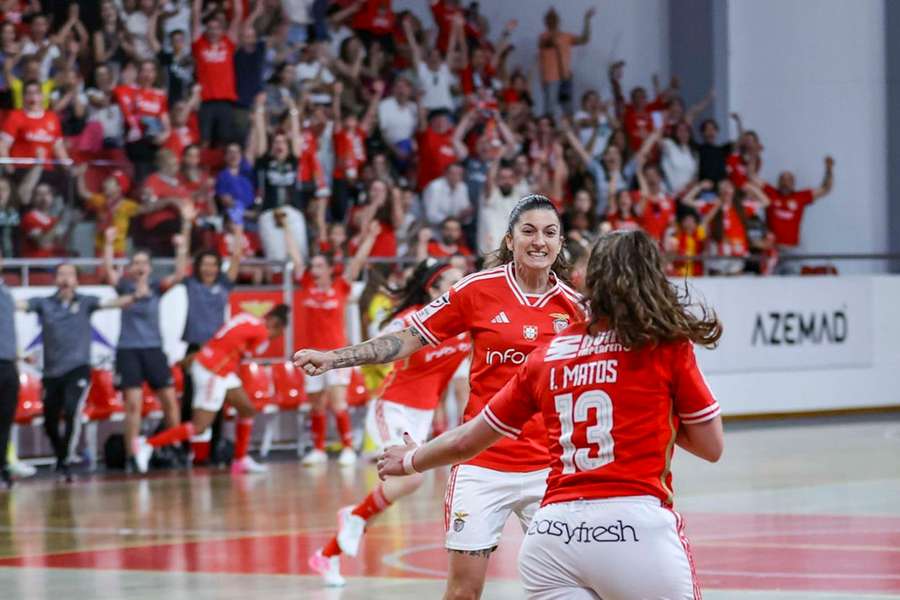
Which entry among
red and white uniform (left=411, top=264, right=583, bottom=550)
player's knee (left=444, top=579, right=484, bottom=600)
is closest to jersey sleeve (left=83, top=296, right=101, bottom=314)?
red and white uniform (left=411, top=264, right=583, bottom=550)

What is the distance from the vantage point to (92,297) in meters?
16.5

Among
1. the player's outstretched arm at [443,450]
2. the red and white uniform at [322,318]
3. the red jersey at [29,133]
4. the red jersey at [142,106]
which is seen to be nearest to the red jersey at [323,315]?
the red and white uniform at [322,318]

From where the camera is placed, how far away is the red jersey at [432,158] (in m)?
21.9

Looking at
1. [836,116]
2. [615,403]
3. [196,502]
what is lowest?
[196,502]

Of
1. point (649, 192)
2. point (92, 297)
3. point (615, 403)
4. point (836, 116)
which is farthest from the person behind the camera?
point (836, 116)

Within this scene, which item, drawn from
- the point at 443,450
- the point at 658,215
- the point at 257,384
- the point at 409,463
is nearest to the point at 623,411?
the point at 443,450

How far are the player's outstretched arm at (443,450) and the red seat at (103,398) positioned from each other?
12.5m

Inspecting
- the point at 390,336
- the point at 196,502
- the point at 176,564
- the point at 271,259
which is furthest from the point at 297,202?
the point at 390,336

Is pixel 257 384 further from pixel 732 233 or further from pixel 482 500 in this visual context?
pixel 482 500

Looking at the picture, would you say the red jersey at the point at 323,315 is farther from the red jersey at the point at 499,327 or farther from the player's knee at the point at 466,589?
the player's knee at the point at 466,589

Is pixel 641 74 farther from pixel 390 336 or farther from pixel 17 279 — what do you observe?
pixel 390 336

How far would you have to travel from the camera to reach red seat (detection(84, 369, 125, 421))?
56.3ft

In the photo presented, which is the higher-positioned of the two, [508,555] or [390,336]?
[390,336]

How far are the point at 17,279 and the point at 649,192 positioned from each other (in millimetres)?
9808
